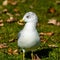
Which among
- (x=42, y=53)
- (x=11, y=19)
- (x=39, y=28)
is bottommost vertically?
(x=42, y=53)

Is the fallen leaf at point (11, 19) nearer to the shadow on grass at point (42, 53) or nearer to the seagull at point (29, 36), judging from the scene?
the shadow on grass at point (42, 53)

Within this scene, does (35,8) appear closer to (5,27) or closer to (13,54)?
(5,27)

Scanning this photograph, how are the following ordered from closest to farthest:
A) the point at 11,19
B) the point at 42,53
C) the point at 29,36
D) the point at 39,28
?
the point at 29,36 < the point at 42,53 < the point at 39,28 < the point at 11,19

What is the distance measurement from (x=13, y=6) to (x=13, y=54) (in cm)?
353

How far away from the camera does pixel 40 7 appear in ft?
35.0

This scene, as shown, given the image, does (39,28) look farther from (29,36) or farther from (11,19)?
(29,36)

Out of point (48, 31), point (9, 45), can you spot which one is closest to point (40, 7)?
point (48, 31)

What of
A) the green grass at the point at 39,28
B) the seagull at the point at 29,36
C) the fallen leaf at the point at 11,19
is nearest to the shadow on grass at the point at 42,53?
the green grass at the point at 39,28

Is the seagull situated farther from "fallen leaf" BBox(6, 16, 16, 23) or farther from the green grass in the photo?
"fallen leaf" BBox(6, 16, 16, 23)

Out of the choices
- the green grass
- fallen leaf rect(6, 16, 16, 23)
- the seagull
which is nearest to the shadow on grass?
the green grass

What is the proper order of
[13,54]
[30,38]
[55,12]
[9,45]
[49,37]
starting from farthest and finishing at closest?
[55,12], [49,37], [9,45], [13,54], [30,38]

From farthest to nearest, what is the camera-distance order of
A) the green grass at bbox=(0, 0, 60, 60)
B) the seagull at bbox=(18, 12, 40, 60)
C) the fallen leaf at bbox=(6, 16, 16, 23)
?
the fallen leaf at bbox=(6, 16, 16, 23)
the green grass at bbox=(0, 0, 60, 60)
the seagull at bbox=(18, 12, 40, 60)

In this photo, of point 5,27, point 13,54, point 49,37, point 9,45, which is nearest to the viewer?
point 13,54

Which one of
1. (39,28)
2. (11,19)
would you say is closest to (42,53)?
(39,28)
